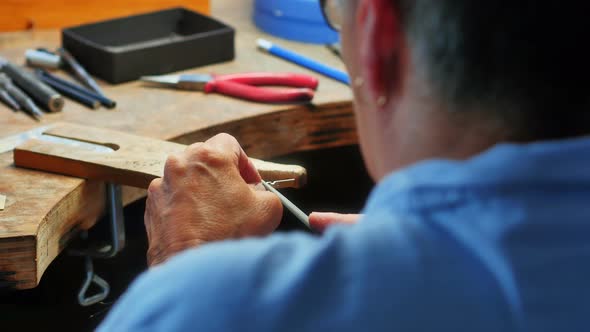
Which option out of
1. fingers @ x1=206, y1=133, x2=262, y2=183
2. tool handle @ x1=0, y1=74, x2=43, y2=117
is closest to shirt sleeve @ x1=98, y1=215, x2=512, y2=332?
fingers @ x1=206, y1=133, x2=262, y2=183

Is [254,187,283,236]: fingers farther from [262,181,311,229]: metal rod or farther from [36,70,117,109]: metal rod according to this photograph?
[36,70,117,109]: metal rod

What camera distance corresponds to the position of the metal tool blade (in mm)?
1023

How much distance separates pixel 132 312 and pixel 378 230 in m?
0.16

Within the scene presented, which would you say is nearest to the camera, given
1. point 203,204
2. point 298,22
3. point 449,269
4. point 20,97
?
point 449,269

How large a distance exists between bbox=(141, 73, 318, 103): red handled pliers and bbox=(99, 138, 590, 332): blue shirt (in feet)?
2.64

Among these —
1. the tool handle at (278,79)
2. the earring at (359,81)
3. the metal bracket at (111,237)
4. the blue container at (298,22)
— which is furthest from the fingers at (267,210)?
the blue container at (298,22)

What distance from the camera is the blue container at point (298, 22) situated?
1.55 metres

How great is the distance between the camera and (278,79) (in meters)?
1.32

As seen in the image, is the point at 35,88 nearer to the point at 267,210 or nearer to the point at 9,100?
the point at 9,100

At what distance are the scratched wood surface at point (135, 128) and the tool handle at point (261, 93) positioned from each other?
0.01 meters

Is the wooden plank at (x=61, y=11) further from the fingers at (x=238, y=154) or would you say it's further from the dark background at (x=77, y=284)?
the fingers at (x=238, y=154)

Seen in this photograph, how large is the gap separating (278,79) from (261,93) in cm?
8

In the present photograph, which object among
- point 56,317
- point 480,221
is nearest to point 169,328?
point 480,221

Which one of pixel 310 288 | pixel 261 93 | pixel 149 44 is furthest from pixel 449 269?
pixel 149 44
